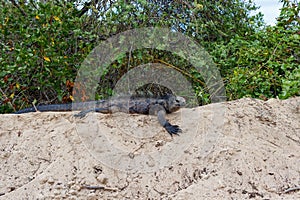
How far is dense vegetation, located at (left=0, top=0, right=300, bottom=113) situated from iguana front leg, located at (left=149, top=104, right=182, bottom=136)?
5.11ft

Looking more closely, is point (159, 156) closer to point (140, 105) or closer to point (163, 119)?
point (163, 119)

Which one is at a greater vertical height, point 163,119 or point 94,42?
point 94,42

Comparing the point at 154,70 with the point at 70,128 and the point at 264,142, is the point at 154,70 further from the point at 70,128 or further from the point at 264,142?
the point at 264,142

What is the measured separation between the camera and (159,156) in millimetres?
3104

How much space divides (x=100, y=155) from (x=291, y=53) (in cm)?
361

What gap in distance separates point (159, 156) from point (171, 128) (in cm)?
38

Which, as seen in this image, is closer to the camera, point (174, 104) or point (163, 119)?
point (163, 119)

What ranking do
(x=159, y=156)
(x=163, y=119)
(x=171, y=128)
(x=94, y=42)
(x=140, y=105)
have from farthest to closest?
(x=94, y=42) → (x=140, y=105) → (x=163, y=119) → (x=171, y=128) → (x=159, y=156)

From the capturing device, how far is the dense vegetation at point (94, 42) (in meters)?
5.65

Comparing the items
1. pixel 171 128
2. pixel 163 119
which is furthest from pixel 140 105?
pixel 171 128

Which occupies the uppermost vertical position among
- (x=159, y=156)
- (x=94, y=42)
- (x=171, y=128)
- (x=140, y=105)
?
(x=94, y=42)

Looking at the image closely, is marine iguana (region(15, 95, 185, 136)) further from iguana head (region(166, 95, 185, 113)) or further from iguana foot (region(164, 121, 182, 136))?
iguana foot (region(164, 121, 182, 136))

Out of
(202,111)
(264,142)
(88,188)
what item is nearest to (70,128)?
(88,188)

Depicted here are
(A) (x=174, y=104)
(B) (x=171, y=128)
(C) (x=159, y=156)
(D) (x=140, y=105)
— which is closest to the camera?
(C) (x=159, y=156)
